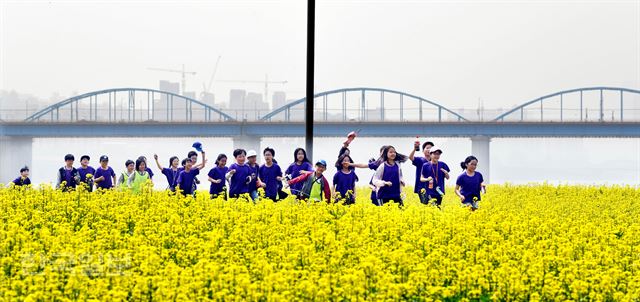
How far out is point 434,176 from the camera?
20.4 meters

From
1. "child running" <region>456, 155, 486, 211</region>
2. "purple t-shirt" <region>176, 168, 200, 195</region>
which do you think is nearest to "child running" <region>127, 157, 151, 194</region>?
"purple t-shirt" <region>176, 168, 200, 195</region>

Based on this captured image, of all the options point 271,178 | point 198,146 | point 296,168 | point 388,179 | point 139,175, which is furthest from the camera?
point 198,146

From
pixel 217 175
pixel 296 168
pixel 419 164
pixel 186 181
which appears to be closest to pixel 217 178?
pixel 217 175

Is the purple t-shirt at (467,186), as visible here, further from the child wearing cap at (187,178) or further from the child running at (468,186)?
the child wearing cap at (187,178)

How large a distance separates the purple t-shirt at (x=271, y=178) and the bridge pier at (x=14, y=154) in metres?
67.1

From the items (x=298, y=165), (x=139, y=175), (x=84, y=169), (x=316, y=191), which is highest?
(x=298, y=165)

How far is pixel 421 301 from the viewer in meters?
9.06

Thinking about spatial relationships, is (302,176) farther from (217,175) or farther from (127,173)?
(127,173)

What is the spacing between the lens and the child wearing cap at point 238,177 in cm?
1862

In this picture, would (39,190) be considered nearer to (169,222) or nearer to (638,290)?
(169,222)

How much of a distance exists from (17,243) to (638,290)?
7.16m

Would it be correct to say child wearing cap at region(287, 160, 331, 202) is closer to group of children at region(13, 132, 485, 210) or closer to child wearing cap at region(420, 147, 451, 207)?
group of children at region(13, 132, 485, 210)

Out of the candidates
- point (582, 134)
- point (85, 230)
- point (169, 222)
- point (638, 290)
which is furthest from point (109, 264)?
point (582, 134)

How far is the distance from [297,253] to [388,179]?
281 inches
